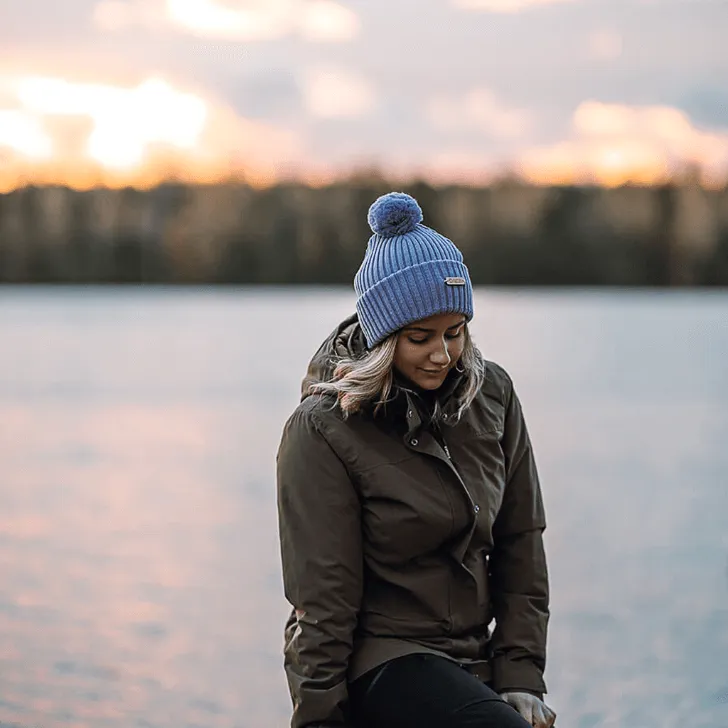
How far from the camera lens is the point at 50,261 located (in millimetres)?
52156

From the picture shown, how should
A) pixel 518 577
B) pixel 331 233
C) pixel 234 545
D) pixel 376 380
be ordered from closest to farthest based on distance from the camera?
pixel 376 380 < pixel 518 577 < pixel 234 545 < pixel 331 233

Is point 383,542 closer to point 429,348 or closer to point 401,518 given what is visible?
point 401,518

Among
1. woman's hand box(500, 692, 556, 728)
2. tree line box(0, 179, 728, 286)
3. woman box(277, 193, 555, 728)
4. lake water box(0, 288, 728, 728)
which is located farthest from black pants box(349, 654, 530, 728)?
tree line box(0, 179, 728, 286)

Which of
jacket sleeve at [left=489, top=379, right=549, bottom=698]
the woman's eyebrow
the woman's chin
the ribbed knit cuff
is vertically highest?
the ribbed knit cuff

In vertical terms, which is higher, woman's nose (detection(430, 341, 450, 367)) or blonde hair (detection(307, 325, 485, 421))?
woman's nose (detection(430, 341, 450, 367))

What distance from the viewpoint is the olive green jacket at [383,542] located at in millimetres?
2387

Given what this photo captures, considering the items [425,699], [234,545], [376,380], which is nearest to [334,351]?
[376,380]

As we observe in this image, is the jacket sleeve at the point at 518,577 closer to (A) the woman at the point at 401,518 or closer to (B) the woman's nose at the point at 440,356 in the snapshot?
(A) the woman at the point at 401,518

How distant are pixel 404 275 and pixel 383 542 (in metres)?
0.51

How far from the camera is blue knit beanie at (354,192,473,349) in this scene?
2443 millimetres

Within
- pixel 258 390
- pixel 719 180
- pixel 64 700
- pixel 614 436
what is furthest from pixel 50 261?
pixel 64 700

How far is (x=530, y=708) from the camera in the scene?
2479 millimetres

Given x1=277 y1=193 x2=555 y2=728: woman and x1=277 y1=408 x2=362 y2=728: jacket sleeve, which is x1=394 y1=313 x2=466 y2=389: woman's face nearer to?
x1=277 y1=193 x2=555 y2=728: woman

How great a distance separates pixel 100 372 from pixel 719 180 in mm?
38715
